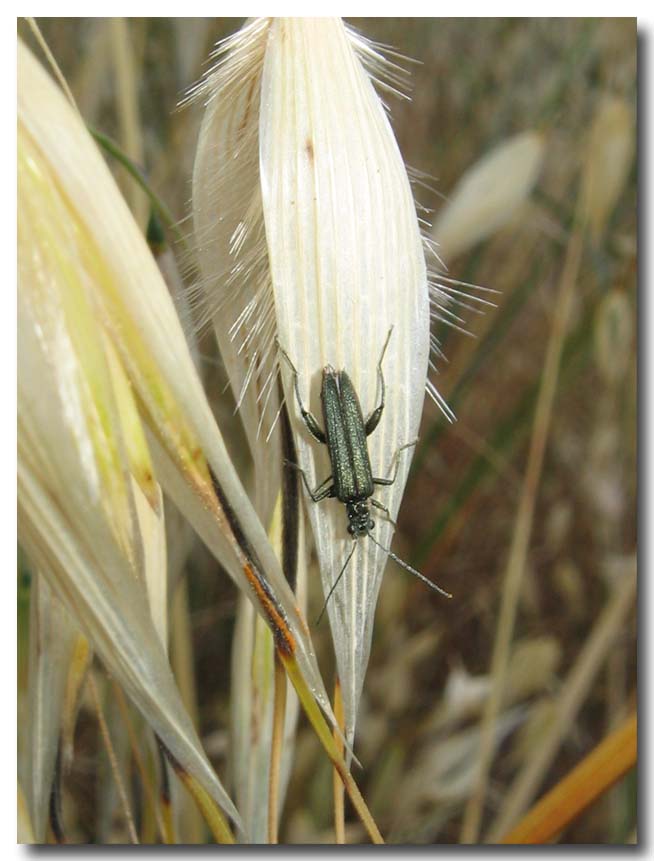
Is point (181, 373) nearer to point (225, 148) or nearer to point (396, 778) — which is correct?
point (225, 148)

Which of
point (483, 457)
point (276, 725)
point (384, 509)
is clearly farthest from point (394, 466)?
point (483, 457)

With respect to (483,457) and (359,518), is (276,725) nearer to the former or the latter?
(359,518)

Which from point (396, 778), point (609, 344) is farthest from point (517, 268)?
point (396, 778)

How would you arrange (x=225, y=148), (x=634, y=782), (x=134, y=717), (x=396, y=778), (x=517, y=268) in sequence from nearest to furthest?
(x=225, y=148), (x=134, y=717), (x=634, y=782), (x=396, y=778), (x=517, y=268)

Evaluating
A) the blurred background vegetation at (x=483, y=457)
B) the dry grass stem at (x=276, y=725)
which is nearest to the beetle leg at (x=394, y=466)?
the dry grass stem at (x=276, y=725)

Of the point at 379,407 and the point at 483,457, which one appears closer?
the point at 379,407

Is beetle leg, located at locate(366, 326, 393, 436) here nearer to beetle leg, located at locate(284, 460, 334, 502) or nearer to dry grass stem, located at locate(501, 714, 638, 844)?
beetle leg, located at locate(284, 460, 334, 502)
